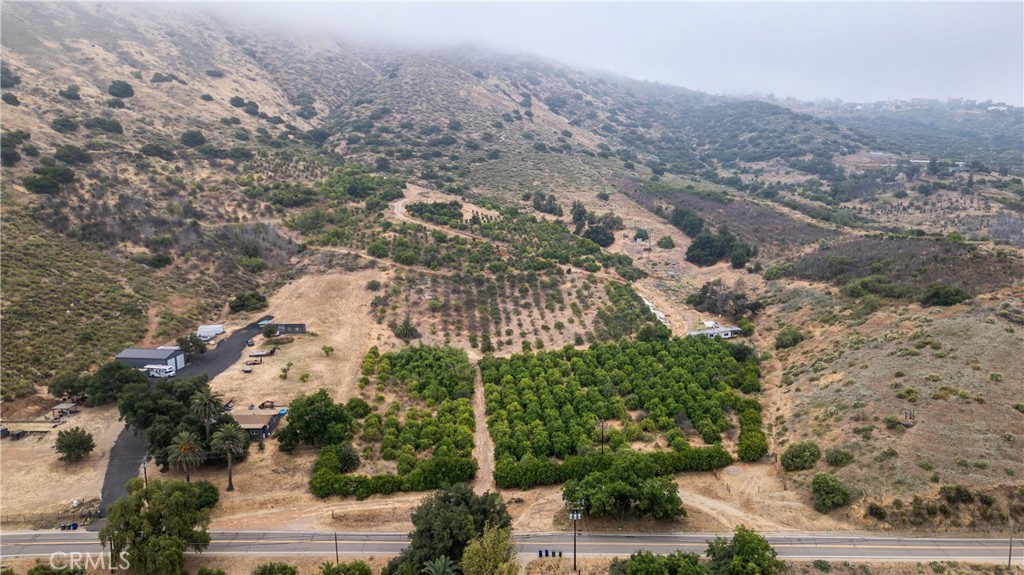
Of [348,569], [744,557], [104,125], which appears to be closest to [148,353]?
[348,569]

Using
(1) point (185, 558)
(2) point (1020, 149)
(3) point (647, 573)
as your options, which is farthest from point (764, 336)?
(2) point (1020, 149)

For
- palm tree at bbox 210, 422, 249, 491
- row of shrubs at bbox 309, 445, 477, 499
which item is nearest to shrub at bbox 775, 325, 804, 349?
row of shrubs at bbox 309, 445, 477, 499

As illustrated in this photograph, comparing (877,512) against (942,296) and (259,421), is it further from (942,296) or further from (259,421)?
(259,421)

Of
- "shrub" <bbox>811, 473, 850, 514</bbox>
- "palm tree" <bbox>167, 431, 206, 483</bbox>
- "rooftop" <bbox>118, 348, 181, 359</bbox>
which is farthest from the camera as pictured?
"rooftop" <bbox>118, 348, 181, 359</bbox>

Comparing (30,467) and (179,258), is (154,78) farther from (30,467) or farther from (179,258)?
(30,467)

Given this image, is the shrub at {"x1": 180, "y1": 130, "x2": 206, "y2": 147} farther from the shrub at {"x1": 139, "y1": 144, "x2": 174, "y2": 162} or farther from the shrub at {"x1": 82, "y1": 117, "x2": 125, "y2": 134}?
the shrub at {"x1": 82, "y1": 117, "x2": 125, "y2": 134}

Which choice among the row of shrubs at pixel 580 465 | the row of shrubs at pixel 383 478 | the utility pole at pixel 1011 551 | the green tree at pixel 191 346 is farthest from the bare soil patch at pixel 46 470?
the utility pole at pixel 1011 551
